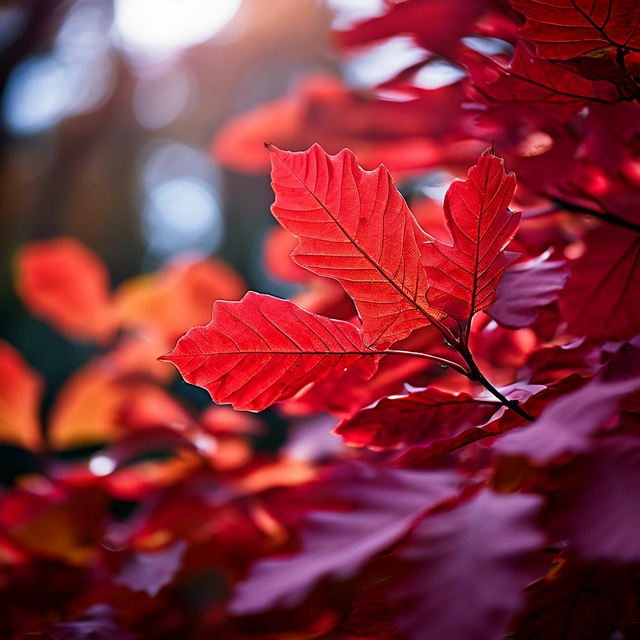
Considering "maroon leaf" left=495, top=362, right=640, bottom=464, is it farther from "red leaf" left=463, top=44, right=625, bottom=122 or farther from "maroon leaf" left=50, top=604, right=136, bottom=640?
"maroon leaf" left=50, top=604, right=136, bottom=640

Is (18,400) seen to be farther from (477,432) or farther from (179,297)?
(477,432)

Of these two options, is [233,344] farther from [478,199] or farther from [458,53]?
[458,53]

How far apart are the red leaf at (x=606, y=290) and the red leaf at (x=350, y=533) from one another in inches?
7.9

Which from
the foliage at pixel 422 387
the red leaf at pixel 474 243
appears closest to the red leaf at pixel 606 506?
the foliage at pixel 422 387

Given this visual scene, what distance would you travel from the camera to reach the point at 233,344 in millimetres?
349

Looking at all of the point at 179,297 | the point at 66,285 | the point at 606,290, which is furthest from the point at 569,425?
the point at 66,285

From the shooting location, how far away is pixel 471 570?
0.73 ft

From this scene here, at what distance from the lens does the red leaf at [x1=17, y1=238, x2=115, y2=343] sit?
39.3 inches

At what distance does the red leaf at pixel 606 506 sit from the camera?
0.23 metres

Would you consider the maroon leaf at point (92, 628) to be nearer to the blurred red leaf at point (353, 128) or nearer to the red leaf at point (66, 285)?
the blurred red leaf at point (353, 128)

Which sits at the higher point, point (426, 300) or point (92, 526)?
point (426, 300)

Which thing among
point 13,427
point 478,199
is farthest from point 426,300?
point 13,427

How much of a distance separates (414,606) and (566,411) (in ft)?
0.31

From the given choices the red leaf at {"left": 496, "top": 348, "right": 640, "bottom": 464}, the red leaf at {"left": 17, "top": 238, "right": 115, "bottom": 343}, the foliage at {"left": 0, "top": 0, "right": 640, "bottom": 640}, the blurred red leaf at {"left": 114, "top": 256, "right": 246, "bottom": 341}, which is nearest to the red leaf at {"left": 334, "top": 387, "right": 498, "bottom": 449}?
the foliage at {"left": 0, "top": 0, "right": 640, "bottom": 640}
